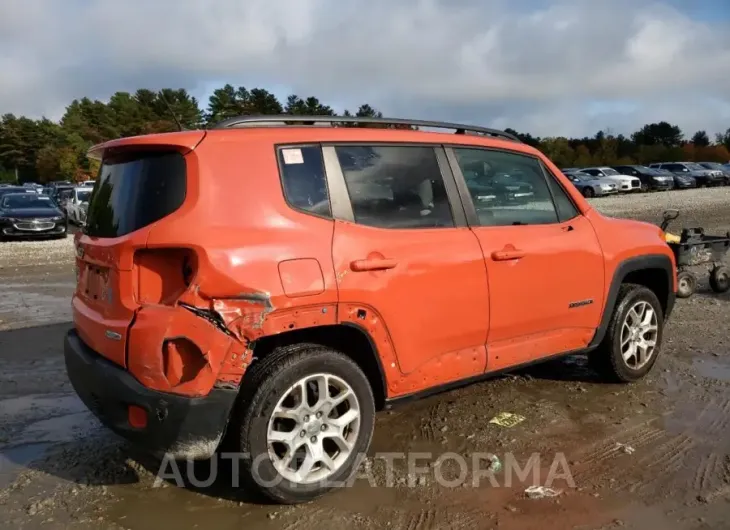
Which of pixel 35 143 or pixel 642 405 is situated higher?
pixel 35 143

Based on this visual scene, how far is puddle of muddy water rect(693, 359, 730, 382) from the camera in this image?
5.37m

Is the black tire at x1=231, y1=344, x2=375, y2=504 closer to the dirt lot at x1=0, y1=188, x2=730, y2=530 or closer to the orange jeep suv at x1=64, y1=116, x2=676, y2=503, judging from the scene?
the orange jeep suv at x1=64, y1=116, x2=676, y2=503

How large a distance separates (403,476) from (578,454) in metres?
1.10

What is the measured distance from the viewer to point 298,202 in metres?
3.47

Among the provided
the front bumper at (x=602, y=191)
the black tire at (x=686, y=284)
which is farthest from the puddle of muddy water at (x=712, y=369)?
the front bumper at (x=602, y=191)

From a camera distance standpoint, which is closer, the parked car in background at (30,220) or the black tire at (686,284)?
the black tire at (686,284)

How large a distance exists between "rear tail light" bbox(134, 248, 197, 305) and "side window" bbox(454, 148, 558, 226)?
6.29 feet

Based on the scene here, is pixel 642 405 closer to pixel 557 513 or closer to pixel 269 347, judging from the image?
pixel 557 513

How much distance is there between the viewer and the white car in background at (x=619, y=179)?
35906 mm

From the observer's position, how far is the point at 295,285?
10.8ft

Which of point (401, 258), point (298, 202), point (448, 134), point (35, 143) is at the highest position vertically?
point (35, 143)

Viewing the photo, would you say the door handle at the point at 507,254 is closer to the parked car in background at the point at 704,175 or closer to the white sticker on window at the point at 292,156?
the white sticker on window at the point at 292,156

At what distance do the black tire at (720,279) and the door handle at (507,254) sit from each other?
18.4 ft

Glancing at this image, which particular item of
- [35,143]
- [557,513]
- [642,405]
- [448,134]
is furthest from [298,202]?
[35,143]
